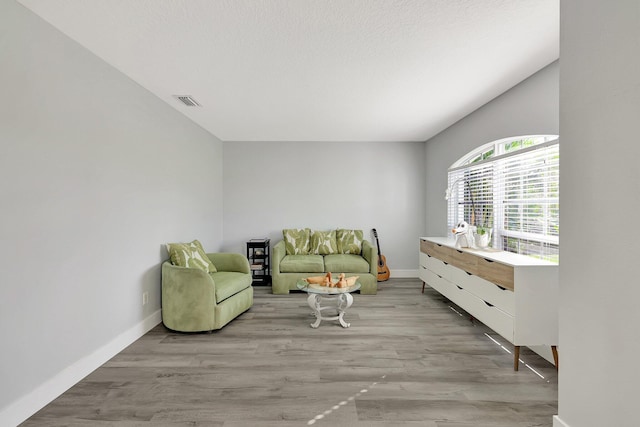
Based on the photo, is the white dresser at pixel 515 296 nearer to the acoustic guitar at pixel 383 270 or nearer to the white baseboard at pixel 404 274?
the acoustic guitar at pixel 383 270

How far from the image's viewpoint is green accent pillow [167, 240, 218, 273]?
3371 millimetres

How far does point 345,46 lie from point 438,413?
260 centimetres

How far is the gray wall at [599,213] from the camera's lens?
125 centimetres

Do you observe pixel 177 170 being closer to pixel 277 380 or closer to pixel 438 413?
pixel 277 380

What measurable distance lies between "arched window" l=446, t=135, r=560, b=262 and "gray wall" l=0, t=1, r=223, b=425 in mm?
3428

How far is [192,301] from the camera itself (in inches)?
122

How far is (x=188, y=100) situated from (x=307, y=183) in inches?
103

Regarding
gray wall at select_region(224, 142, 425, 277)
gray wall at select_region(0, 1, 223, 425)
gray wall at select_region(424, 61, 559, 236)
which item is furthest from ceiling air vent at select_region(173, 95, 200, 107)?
gray wall at select_region(424, 61, 559, 236)

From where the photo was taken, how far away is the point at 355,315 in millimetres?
3662

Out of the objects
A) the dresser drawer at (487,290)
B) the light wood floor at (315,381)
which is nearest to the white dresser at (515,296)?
the dresser drawer at (487,290)

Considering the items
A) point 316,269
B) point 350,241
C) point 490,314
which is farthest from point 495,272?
point 350,241

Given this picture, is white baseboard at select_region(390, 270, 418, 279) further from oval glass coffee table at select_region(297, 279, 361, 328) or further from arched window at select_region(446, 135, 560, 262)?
oval glass coffee table at select_region(297, 279, 361, 328)

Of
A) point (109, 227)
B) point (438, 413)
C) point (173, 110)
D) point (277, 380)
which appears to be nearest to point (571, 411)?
point (438, 413)

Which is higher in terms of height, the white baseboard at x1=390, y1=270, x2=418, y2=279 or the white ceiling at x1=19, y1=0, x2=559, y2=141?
the white ceiling at x1=19, y1=0, x2=559, y2=141
